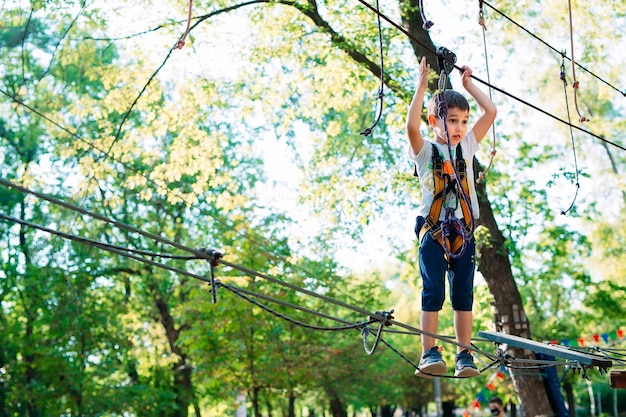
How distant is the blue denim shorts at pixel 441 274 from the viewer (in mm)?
4484

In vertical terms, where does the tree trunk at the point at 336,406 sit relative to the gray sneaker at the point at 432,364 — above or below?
above

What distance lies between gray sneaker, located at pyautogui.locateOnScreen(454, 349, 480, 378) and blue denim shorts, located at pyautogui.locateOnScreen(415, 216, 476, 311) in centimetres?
28

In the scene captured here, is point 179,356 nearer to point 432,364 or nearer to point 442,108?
point 432,364

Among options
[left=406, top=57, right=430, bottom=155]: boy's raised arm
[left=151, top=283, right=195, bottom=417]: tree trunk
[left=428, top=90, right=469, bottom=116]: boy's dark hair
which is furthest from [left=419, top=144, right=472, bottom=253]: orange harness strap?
[left=151, top=283, right=195, bottom=417]: tree trunk

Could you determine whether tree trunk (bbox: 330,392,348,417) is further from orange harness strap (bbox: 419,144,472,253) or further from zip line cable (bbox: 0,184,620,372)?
orange harness strap (bbox: 419,144,472,253)

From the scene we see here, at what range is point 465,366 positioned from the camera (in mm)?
4371

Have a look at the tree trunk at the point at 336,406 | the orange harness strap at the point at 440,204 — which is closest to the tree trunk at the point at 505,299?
the orange harness strap at the point at 440,204

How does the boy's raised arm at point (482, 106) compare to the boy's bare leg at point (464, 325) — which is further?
the boy's raised arm at point (482, 106)

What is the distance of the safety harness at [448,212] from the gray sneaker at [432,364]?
51cm

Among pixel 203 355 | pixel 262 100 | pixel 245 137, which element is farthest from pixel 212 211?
pixel 262 100

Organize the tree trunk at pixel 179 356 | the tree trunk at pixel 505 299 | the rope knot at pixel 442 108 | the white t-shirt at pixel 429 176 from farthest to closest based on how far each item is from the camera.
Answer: the tree trunk at pixel 179 356 < the tree trunk at pixel 505 299 < the white t-shirt at pixel 429 176 < the rope knot at pixel 442 108

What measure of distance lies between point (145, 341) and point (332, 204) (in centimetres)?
1261

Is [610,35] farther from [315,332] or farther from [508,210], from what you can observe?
[315,332]

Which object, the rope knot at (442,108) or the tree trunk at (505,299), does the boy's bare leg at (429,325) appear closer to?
the rope knot at (442,108)
